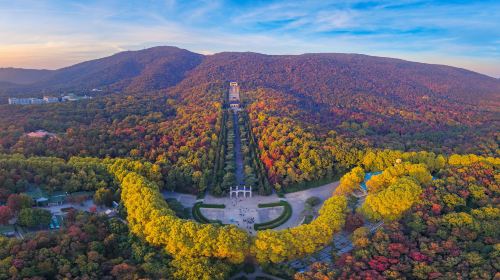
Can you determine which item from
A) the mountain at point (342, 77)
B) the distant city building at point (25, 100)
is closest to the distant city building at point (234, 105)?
the mountain at point (342, 77)

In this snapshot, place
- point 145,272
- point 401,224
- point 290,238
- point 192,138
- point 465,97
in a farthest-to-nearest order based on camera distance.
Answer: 1. point 465,97
2. point 192,138
3. point 401,224
4. point 290,238
5. point 145,272

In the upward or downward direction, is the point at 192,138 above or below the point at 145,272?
above

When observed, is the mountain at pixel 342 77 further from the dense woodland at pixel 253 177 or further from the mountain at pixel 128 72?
the dense woodland at pixel 253 177

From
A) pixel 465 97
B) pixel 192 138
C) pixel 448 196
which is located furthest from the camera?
pixel 465 97

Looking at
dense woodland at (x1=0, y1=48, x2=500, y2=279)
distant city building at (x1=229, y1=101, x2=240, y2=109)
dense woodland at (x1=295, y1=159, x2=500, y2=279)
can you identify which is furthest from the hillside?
dense woodland at (x1=295, y1=159, x2=500, y2=279)

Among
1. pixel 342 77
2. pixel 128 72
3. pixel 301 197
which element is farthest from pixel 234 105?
pixel 128 72

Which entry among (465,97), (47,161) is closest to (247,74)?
(465,97)

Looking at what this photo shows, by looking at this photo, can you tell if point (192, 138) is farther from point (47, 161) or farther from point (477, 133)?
point (477, 133)

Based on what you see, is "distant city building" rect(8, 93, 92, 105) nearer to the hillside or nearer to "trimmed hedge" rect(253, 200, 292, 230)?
the hillside
